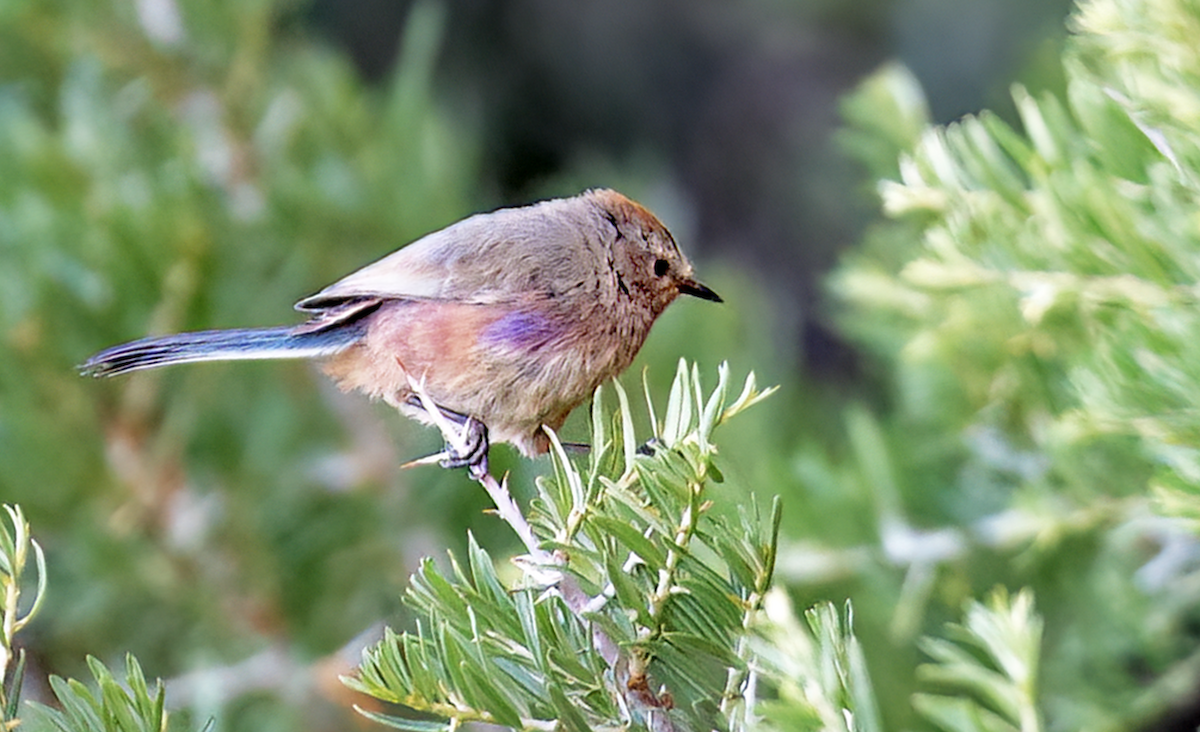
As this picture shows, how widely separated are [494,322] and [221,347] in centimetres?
26

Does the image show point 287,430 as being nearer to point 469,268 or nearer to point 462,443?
point 469,268

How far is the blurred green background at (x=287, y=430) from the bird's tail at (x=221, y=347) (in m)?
0.13

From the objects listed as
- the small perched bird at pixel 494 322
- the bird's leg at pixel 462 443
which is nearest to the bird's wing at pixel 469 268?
the small perched bird at pixel 494 322

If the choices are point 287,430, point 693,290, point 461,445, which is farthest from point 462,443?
point 287,430

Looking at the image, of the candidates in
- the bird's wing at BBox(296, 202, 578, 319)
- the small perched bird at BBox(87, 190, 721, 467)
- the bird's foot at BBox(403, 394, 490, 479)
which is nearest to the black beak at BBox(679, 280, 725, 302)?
the small perched bird at BBox(87, 190, 721, 467)

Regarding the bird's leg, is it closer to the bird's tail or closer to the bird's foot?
the bird's foot

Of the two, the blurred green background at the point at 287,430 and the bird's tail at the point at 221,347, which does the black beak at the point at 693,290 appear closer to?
the blurred green background at the point at 287,430

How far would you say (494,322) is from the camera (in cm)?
111

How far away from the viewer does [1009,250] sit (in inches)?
31.4

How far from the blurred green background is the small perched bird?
10 centimetres

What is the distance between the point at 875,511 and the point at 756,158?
2.12m

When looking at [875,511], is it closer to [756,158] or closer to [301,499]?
[301,499]

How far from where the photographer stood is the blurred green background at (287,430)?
1066 mm

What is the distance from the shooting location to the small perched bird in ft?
3.50
